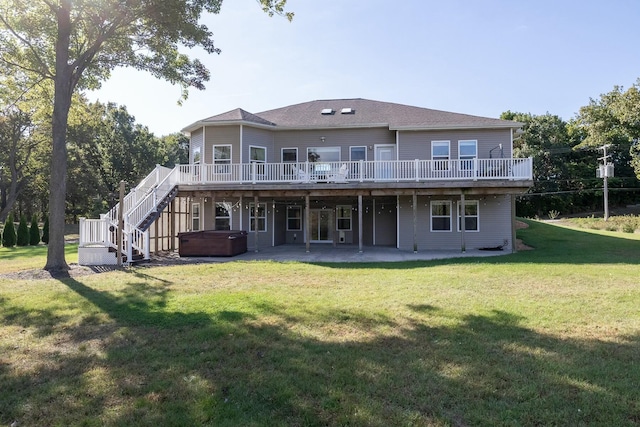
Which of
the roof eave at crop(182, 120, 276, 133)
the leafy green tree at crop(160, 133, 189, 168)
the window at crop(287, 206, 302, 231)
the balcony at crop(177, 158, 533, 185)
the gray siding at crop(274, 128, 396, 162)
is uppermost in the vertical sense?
the leafy green tree at crop(160, 133, 189, 168)

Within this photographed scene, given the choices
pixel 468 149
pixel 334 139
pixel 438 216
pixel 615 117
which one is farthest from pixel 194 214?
pixel 615 117

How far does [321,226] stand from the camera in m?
19.4

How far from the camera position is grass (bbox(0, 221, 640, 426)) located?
304cm

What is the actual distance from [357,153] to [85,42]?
1135cm

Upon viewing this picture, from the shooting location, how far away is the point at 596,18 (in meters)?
11.8

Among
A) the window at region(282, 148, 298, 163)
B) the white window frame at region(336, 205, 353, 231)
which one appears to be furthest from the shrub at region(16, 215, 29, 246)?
the white window frame at region(336, 205, 353, 231)

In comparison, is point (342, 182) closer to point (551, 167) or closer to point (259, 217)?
point (259, 217)

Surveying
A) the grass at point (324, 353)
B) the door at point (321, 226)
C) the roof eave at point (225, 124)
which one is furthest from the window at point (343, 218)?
the grass at point (324, 353)

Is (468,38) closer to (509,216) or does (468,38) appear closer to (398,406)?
(509,216)

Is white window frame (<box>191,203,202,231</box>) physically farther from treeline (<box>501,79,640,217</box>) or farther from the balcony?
treeline (<box>501,79,640,217</box>)

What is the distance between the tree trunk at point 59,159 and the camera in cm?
1058

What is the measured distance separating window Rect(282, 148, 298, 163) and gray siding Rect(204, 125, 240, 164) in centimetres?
232

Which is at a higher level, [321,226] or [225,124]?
[225,124]

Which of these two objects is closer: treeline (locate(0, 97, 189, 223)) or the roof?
the roof
